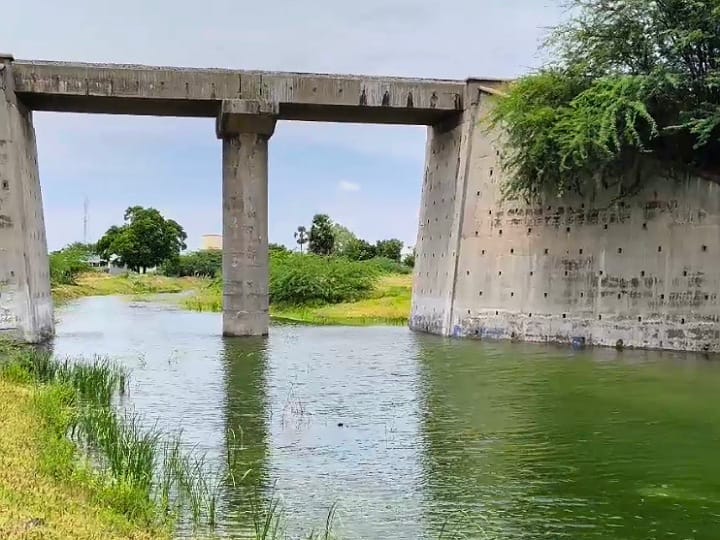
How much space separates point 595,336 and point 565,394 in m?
9.50

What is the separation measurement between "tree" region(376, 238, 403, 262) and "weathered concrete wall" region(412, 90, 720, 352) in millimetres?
57029

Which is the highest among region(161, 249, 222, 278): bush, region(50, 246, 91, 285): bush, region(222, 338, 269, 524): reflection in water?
region(222, 338, 269, 524): reflection in water

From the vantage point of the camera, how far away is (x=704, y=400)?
14789 mm

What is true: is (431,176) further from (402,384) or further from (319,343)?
(402,384)

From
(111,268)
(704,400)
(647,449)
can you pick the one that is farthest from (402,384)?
(111,268)

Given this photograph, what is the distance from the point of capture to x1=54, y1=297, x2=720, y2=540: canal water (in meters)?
8.10

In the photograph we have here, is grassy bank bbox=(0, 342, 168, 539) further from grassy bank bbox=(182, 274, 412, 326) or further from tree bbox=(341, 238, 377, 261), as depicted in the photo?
tree bbox=(341, 238, 377, 261)

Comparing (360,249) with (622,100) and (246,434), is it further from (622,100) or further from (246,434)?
(246,434)

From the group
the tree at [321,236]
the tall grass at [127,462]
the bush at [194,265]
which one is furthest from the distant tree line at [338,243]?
the tall grass at [127,462]

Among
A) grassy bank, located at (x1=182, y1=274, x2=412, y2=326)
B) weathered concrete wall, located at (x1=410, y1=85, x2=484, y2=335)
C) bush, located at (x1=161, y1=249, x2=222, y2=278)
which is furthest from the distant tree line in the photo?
weathered concrete wall, located at (x1=410, y1=85, x2=484, y2=335)

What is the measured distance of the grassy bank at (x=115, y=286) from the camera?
224 feet

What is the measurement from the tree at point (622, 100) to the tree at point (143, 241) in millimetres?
82859

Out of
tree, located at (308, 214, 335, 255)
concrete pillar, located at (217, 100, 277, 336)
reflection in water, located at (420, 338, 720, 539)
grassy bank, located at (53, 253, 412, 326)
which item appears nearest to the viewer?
reflection in water, located at (420, 338, 720, 539)

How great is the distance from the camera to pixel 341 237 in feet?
303
